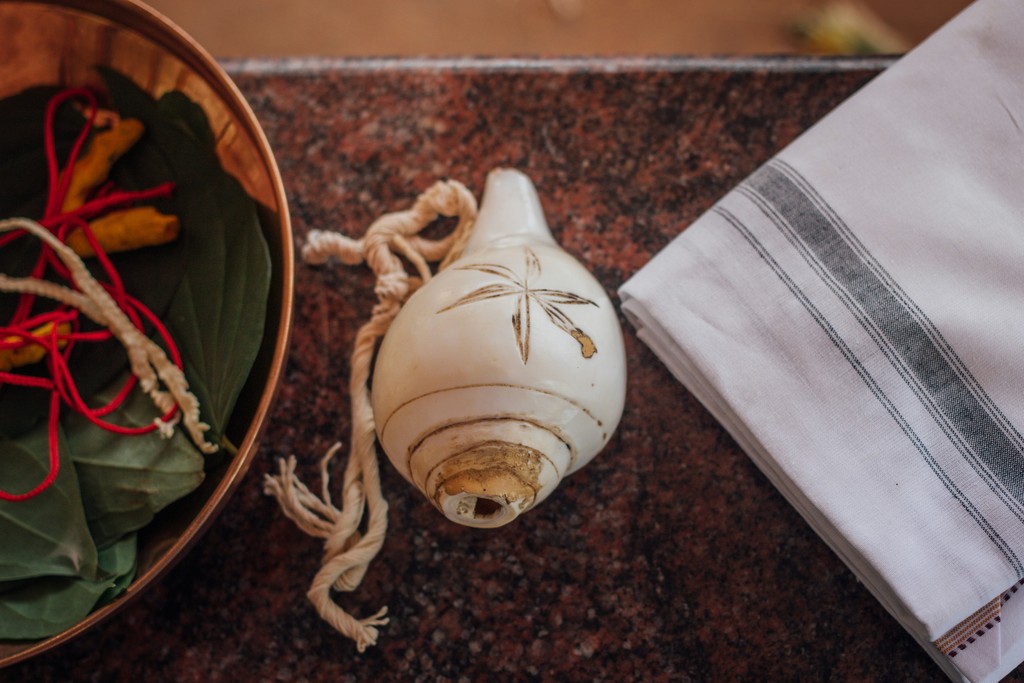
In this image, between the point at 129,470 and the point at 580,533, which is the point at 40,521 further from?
the point at 580,533

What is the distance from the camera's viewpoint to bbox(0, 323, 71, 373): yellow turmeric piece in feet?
1.50

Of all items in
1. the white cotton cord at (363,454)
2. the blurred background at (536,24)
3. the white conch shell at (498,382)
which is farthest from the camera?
the blurred background at (536,24)

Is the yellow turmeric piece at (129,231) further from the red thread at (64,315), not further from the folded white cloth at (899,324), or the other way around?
the folded white cloth at (899,324)

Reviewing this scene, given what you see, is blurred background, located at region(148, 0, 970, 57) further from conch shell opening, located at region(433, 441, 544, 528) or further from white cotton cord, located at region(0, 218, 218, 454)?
conch shell opening, located at region(433, 441, 544, 528)

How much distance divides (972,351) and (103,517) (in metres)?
0.52

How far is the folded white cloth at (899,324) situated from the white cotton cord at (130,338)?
28 cm

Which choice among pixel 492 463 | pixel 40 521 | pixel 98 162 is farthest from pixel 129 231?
pixel 492 463

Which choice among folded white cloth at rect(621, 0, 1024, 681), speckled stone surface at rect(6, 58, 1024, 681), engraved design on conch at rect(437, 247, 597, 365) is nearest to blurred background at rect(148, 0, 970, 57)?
speckled stone surface at rect(6, 58, 1024, 681)

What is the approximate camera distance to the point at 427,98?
1.86 ft

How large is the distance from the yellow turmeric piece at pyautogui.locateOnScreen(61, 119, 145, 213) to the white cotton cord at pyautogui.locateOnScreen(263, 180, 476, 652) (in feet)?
0.44

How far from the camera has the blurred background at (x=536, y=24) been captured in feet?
3.65

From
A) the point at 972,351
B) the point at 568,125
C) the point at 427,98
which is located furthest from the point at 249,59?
the point at 972,351

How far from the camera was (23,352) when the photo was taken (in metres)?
0.46

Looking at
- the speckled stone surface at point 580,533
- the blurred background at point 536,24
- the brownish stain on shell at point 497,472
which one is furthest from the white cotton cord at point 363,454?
the blurred background at point 536,24
